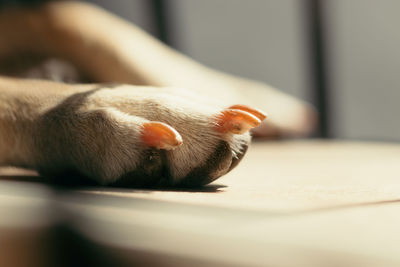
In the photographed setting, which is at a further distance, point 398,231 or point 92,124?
point 92,124

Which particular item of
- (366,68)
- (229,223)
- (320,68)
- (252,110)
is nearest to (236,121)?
(252,110)

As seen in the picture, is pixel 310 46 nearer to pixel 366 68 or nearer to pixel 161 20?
pixel 366 68

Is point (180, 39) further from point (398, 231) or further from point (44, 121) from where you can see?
point (398, 231)

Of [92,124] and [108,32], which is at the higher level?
[108,32]

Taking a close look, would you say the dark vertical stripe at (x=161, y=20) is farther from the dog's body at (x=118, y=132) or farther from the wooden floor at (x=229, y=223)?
the wooden floor at (x=229, y=223)

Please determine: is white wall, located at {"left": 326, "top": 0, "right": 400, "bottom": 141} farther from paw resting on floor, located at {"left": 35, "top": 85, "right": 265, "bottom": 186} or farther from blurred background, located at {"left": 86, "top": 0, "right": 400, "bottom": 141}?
paw resting on floor, located at {"left": 35, "top": 85, "right": 265, "bottom": 186}

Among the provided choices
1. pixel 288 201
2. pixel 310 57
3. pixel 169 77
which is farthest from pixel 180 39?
pixel 288 201
